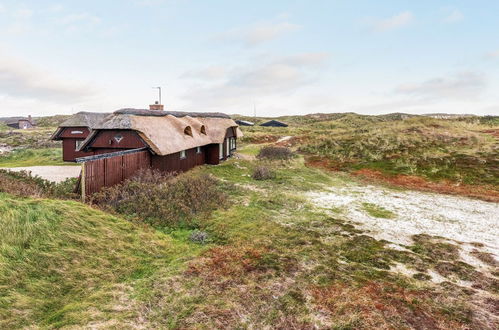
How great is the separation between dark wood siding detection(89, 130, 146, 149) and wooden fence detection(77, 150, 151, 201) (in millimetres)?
1282

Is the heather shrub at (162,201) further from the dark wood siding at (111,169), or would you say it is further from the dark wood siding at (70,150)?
the dark wood siding at (70,150)

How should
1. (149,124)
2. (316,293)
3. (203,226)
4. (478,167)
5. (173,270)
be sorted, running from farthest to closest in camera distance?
(478,167) < (149,124) < (203,226) < (173,270) < (316,293)

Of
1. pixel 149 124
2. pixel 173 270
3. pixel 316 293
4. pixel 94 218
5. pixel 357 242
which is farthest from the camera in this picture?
pixel 149 124

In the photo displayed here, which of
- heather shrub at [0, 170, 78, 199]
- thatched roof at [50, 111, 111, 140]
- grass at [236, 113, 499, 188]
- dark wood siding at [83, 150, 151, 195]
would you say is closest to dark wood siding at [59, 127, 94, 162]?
thatched roof at [50, 111, 111, 140]

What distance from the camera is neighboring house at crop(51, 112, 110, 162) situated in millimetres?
28547

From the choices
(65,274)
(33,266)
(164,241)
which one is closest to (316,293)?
(164,241)

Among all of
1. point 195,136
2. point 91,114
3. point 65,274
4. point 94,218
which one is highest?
point 91,114

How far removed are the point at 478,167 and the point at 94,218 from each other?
30.7 meters

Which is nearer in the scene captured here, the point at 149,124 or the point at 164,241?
the point at 164,241

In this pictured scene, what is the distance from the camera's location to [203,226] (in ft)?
36.1

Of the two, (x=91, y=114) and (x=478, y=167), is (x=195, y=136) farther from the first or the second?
(x=478, y=167)

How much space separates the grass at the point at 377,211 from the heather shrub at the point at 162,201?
25.5 feet

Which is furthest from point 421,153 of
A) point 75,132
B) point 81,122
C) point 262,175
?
point 75,132

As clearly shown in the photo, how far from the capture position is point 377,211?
1489 cm
